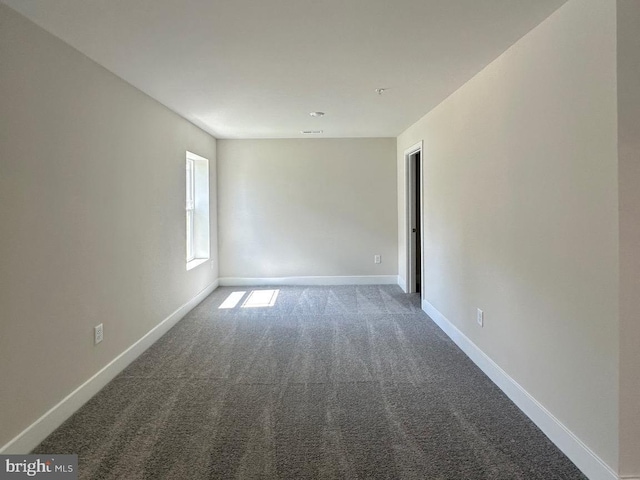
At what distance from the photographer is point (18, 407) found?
84.2 inches

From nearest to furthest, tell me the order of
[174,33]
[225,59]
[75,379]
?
1. [174,33]
2. [75,379]
3. [225,59]

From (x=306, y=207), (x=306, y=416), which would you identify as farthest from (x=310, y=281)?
(x=306, y=416)

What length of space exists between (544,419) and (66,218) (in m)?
3.00

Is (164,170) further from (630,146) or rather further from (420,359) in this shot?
(630,146)

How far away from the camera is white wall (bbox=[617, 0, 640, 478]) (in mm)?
1744

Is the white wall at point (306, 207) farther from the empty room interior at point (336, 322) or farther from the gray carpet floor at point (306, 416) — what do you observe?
the gray carpet floor at point (306, 416)

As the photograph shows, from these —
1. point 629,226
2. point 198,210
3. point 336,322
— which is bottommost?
point 336,322

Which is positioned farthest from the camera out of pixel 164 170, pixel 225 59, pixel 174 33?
pixel 164 170

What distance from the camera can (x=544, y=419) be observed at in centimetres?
233

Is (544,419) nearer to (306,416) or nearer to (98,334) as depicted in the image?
(306,416)

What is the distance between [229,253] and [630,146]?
5.72 meters

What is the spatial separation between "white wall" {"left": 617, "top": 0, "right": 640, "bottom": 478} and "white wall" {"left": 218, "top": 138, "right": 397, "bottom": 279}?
194 inches

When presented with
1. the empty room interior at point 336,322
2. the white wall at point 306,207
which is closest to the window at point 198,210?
the white wall at point 306,207

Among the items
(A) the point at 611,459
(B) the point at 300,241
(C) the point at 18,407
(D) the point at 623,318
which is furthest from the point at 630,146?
(B) the point at 300,241
